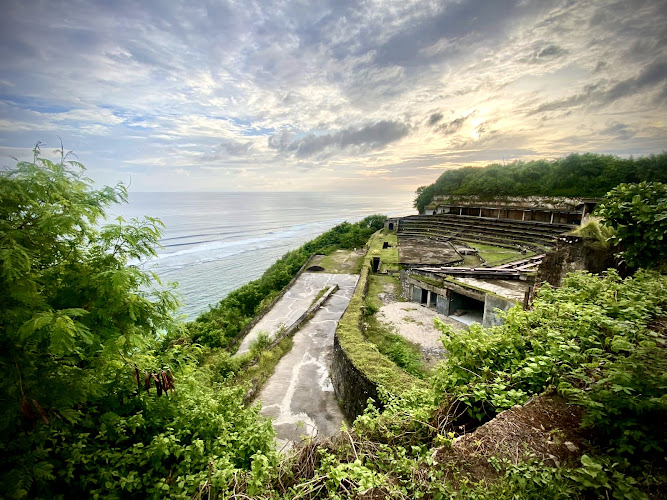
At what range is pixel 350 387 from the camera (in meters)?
8.52

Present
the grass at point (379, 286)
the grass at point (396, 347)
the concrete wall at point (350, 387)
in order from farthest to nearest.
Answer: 1. the grass at point (379, 286)
2. the grass at point (396, 347)
3. the concrete wall at point (350, 387)

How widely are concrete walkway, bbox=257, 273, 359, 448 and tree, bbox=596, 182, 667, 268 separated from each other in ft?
24.1

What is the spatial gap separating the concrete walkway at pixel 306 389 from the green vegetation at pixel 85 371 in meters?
1.81

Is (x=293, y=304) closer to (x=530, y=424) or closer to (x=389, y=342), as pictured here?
(x=389, y=342)

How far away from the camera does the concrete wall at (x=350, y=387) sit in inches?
302

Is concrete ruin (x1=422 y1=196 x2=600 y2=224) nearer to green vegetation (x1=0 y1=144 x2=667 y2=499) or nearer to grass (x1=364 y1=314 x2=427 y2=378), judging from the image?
grass (x1=364 y1=314 x2=427 y2=378)

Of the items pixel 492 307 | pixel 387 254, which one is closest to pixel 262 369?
pixel 492 307

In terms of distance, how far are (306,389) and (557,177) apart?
3952 cm

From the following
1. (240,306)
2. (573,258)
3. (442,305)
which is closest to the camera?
(573,258)

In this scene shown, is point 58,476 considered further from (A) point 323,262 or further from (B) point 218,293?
(B) point 218,293

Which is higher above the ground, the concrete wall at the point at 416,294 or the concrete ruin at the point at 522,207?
the concrete ruin at the point at 522,207

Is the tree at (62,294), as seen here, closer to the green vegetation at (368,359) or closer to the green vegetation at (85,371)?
the green vegetation at (85,371)

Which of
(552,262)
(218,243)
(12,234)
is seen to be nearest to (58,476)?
(12,234)

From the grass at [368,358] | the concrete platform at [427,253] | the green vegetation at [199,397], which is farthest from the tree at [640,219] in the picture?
the concrete platform at [427,253]
